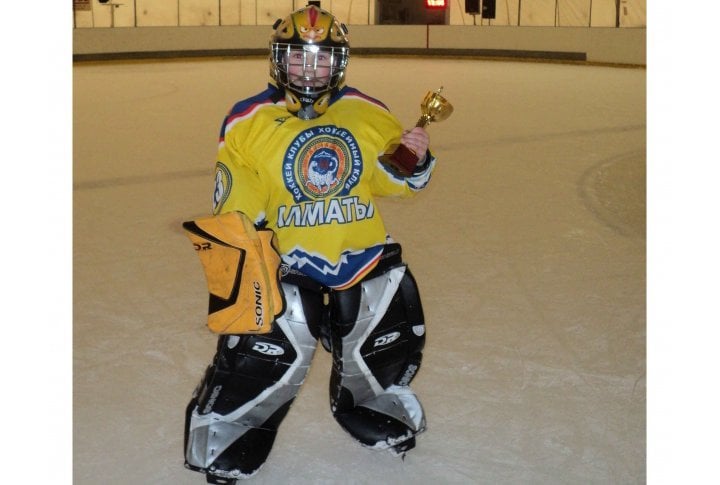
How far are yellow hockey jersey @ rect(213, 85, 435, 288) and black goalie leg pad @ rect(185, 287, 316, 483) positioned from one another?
151 millimetres

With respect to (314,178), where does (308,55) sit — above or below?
above

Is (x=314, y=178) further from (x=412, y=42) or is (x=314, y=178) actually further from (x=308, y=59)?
(x=412, y=42)

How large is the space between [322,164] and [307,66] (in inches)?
10.3

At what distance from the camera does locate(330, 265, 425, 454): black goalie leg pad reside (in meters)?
2.99

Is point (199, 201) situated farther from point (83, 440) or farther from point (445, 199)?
point (83, 440)

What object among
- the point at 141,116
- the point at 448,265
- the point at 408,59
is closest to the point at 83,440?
the point at 448,265

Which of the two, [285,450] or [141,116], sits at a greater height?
[141,116]

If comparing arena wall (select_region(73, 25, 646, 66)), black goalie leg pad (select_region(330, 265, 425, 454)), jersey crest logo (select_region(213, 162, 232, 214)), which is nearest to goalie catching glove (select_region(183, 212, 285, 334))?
jersey crest logo (select_region(213, 162, 232, 214))

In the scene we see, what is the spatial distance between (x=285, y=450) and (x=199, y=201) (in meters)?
3.48

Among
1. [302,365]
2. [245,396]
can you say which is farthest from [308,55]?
[245,396]

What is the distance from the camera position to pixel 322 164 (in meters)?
2.84

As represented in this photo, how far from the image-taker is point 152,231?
18.8 feet

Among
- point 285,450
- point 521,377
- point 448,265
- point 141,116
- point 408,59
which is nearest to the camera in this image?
point 285,450

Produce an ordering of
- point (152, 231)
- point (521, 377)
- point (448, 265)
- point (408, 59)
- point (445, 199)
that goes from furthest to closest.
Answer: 1. point (408, 59)
2. point (445, 199)
3. point (152, 231)
4. point (448, 265)
5. point (521, 377)
